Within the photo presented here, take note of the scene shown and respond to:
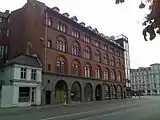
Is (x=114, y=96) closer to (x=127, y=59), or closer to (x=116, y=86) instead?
(x=116, y=86)

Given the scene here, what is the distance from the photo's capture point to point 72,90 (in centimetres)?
4288

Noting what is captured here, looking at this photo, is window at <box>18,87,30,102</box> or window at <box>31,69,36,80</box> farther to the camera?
window at <box>31,69,36,80</box>

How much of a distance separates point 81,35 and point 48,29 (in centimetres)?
1087

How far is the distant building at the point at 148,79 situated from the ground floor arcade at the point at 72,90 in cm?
8343

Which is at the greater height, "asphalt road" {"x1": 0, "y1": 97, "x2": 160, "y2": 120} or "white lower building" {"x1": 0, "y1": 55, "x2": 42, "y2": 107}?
"white lower building" {"x1": 0, "y1": 55, "x2": 42, "y2": 107}

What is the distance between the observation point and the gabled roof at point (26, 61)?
32.9 m

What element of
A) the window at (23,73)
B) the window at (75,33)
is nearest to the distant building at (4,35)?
the window at (23,73)

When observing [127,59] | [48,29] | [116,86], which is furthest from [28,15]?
[127,59]

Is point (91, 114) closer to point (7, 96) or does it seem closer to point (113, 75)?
point (7, 96)

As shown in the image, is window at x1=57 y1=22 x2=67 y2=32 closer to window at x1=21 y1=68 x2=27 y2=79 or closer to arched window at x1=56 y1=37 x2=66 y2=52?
arched window at x1=56 y1=37 x2=66 y2=52

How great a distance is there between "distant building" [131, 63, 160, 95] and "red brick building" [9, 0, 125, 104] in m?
88.0

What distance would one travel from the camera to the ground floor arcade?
36.7 meters

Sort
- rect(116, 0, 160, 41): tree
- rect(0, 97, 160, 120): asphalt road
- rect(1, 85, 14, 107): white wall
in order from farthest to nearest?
rect(1, 85, 14, 107): white wall → rect(0, 97, 160, 120): asphalt road → rect(116, 0, 160, 41): tree

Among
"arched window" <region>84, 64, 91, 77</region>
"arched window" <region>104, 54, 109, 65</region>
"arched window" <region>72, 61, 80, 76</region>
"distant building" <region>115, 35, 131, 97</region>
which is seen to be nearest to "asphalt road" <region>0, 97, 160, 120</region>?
"arched window" <region>72, 61, 80, 76</region>
